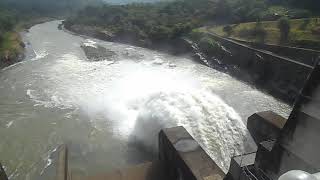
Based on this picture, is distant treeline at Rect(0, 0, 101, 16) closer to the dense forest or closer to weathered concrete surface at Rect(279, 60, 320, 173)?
the dense forest

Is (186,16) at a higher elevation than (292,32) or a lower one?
lower

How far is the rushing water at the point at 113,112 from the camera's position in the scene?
1167cm

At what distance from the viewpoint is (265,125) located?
11.0m

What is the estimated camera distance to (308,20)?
2470 cm

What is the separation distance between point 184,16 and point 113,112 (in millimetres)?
33131

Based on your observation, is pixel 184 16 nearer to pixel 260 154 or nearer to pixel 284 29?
pixel 284 29

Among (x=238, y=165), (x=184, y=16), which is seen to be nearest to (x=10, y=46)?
(x=184, y=16)

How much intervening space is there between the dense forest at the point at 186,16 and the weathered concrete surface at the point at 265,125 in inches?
752

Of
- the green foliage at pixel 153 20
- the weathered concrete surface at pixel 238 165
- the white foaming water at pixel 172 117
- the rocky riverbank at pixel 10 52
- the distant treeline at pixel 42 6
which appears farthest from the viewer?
the distant treeline at pixel 42 6

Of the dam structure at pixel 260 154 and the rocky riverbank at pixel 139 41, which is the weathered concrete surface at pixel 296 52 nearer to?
the rocky riverbank at pixel 139 41

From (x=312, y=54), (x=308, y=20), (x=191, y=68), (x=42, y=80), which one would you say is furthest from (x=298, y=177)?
(x=308, y=20)

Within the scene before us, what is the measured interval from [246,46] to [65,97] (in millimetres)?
12599

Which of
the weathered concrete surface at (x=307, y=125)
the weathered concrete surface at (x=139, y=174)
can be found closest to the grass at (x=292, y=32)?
the weathered concrete surface at (x=139, y=174)

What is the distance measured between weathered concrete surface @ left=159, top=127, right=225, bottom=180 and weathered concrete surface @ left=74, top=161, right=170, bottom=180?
273 mm
